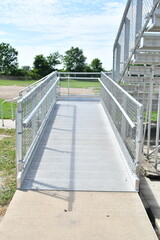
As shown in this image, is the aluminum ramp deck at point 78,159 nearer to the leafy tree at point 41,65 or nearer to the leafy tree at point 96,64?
the leafy tree at point 41,65

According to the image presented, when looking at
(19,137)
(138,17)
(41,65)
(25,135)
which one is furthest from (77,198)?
(41,65)

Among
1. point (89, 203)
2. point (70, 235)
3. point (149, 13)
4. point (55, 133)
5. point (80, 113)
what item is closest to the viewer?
point (70, 235)

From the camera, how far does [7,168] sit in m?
5.35

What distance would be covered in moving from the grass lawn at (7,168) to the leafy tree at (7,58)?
1976 inches

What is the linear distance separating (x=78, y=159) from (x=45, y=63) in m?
47.2

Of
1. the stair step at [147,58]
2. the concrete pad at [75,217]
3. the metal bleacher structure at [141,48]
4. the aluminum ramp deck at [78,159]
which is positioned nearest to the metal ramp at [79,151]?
the aluminum ramp deck at [78,159]

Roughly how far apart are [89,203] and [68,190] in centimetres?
42

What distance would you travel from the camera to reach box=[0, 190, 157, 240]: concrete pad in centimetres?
288

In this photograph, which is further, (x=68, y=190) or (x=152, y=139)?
(x=152, y=139)

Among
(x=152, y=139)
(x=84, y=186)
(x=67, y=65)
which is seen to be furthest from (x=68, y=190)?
(x=67, y=65)

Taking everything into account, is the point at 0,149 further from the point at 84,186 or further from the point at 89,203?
the point at 89,203

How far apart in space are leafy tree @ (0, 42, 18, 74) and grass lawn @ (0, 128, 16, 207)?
50196 millimetres

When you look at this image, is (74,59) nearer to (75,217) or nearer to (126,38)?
(126,38)

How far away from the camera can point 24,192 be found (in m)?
3.71
